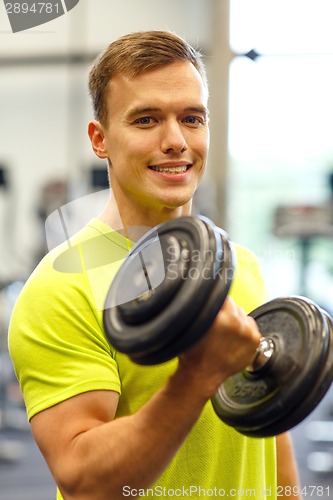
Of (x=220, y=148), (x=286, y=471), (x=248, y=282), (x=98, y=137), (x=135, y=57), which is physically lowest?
(x=220, y=148)

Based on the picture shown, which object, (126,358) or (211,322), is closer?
(211,322)

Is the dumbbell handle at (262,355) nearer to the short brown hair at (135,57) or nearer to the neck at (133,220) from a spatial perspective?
the neck at (133,220)

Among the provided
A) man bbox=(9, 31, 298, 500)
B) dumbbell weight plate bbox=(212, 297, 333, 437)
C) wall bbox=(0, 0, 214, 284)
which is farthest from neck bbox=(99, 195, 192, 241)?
wall bbox=(0, 0, 214, 284)

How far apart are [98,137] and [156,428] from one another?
46 cm

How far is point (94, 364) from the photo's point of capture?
0.94 metres

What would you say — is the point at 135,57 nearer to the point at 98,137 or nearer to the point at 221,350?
the point at 98,137

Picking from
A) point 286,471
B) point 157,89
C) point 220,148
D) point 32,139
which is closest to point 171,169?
point 157,89

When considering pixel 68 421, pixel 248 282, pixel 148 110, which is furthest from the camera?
pixel 248 282

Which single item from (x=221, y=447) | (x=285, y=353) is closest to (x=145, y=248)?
(x=285, y=353)

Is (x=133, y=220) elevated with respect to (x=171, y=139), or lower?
lower

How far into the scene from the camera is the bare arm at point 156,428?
823 millimetres

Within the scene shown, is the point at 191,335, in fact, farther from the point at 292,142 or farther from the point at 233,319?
the point at 292,142

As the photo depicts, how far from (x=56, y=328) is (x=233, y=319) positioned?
253mm

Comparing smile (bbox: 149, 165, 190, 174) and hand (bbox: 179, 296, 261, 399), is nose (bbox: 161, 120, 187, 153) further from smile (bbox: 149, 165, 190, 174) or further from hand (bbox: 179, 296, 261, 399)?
hand (bbox: 179, 296, 261, 399)
